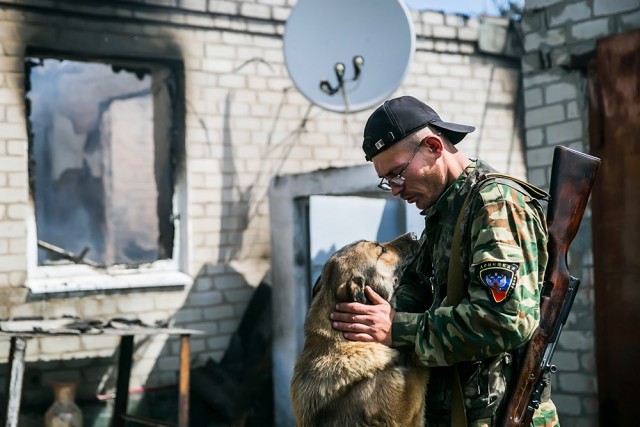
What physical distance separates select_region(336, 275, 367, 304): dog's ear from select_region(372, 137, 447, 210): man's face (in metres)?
0.32

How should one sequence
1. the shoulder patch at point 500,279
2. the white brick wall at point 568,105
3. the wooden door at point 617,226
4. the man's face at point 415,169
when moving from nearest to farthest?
the shoulder patch at point 500,279 → the man's face at point 415,169 → the wooden door at point 617,226 → the white brick wall at point 568,105

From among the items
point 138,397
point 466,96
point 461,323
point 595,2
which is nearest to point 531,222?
point 461,323

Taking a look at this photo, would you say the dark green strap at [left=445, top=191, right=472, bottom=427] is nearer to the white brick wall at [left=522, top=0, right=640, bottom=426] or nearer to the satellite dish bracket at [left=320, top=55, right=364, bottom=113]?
the white brick wall at [left=522, top=0, right=640, bottom=426]

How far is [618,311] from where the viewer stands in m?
5.50

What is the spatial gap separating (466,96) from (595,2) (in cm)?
288

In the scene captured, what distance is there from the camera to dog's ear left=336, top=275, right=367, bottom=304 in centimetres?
252

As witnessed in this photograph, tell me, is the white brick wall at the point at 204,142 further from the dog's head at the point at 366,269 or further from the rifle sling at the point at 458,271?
the rifle sling at the point at 458,271

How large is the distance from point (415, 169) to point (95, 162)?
1289cm

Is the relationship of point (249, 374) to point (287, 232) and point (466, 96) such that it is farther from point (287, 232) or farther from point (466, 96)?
point (466, 96)

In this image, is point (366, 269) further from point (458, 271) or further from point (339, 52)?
point (339, 52)

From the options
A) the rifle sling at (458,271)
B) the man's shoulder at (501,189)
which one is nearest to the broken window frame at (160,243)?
the rifle sling at (458,271)

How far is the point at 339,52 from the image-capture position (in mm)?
6863

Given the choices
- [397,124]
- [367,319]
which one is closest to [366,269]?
[367,319]

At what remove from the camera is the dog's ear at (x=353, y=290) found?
2518 mm
